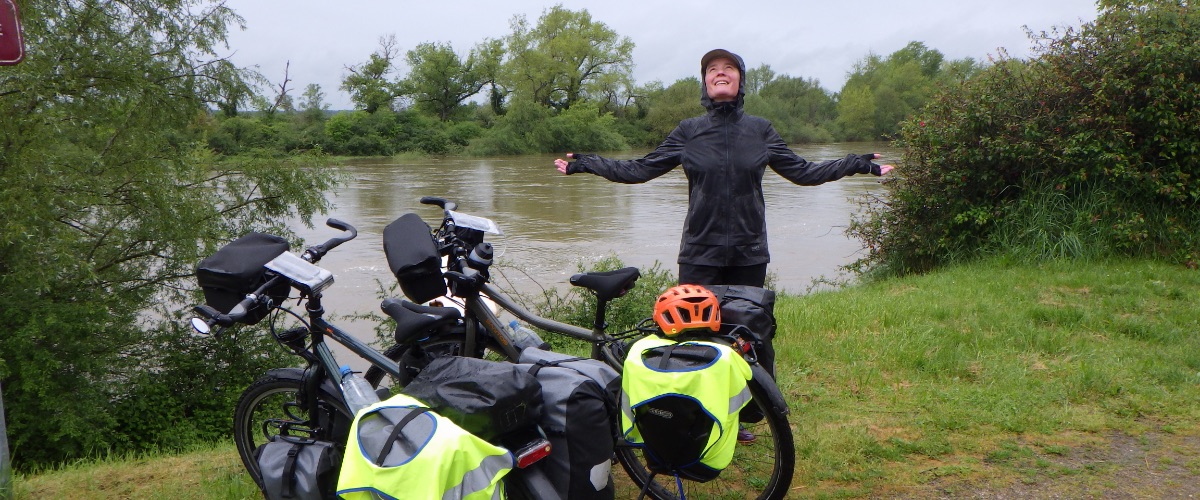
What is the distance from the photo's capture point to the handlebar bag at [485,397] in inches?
89.7

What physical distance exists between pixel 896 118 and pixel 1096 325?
49.2 metres

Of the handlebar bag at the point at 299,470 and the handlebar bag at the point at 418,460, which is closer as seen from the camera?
the handlebar bag at the point at 418,460

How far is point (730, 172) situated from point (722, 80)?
0.43 m

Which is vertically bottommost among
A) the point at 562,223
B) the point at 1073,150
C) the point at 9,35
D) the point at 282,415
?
the point at 562,223

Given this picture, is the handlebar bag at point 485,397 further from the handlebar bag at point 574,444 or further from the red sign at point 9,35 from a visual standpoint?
the red sign at point 9,35

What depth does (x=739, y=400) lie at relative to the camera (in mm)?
2684

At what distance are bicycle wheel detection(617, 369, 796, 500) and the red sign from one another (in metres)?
2.71

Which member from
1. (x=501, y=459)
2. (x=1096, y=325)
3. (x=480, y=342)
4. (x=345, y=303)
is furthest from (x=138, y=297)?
(x=1096, y=325)

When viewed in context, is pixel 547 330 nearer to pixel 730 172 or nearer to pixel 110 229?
pixel 730 172

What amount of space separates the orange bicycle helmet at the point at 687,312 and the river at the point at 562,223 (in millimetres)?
2877

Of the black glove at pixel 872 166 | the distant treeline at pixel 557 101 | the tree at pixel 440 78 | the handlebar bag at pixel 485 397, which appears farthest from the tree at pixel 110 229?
the tree at pixel 440 78

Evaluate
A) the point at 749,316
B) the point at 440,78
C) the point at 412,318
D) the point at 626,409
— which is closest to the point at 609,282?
the point at 749,316

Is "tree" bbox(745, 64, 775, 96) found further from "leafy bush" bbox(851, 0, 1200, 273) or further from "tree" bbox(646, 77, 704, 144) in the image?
"leafy bush" bbox(851, 0, 1200, 273)

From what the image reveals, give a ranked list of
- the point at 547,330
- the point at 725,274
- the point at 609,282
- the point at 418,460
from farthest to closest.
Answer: the point at 725,274 → the point at 547,330 → the point at 609,282 → the point at 418,460
